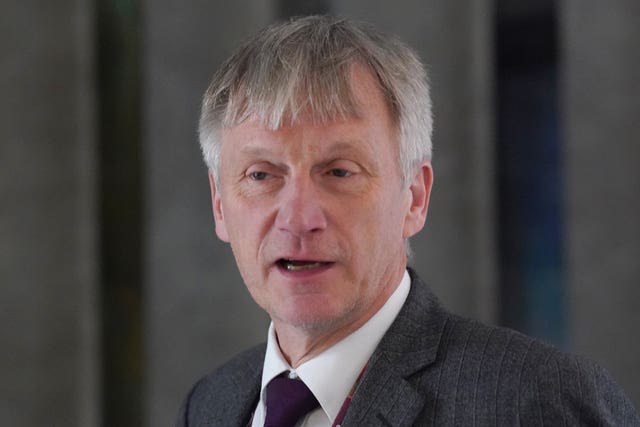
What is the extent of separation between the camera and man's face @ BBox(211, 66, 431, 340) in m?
1.99

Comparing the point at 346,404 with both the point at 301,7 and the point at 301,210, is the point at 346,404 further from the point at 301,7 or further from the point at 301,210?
the point at 301,7

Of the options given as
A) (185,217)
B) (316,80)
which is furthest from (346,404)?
(185,217)

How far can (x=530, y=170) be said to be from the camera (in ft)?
17.5

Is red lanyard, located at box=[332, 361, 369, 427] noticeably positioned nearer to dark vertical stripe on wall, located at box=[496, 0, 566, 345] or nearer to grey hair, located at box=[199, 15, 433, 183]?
grey hair, located at box=[199, 15, 433, 183]

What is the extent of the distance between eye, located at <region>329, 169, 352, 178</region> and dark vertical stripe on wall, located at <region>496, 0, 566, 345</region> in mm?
3435

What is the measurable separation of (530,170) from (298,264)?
11.5 ft

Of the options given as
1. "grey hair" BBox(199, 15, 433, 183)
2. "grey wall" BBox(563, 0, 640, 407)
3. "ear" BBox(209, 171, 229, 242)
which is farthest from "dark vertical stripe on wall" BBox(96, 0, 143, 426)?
"grey hair" BBox(199, 15, 433, 183)

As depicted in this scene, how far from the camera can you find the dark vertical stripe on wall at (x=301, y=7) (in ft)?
17.5

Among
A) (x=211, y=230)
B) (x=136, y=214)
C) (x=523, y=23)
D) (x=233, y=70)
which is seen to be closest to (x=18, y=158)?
(x=136, y=214)

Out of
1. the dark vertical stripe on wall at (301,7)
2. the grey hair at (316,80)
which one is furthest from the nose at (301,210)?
the dark vertical stripe on wall at (301,7)

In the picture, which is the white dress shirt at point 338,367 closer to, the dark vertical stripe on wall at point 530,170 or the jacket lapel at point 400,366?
the jacket lapel at point 400,366

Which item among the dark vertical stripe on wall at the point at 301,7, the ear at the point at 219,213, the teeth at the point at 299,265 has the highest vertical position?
the dark vertical stripe on wall at the point at 301,7

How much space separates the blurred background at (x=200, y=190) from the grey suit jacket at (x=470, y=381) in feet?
9.39

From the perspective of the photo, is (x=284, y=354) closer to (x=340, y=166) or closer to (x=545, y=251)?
(x=340, y=166)
